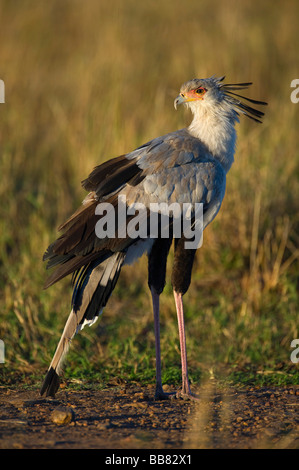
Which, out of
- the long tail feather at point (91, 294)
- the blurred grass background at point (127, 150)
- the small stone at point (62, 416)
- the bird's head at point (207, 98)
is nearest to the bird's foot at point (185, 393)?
the blurred grass background at point (127, 150)

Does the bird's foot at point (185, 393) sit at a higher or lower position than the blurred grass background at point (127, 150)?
lower

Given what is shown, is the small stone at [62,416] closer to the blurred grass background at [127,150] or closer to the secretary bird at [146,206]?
the secretary bird at [146,206]

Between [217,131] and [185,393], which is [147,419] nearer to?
[185,393]

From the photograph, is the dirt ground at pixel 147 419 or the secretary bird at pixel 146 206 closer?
the dirt ground at pixel 147 419

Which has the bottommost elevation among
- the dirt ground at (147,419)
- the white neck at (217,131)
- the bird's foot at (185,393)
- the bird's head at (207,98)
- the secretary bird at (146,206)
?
the dirt ground at (147,419)

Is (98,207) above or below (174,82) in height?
below

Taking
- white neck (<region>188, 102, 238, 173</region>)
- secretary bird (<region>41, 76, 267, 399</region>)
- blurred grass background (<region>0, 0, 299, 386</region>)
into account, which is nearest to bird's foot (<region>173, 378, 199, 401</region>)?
secretary bird (<region>41, 76, 267, 399</region>)

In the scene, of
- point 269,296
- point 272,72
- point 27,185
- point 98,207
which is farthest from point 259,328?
point 272,72

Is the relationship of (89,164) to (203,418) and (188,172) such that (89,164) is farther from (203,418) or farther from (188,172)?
(203,418)

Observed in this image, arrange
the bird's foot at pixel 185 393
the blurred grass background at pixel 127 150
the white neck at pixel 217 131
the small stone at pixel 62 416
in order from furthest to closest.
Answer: the blurred grass background at pixel 127 150 < the white neck at pixel 217 131 < the bird's foot at pixel 185 393 < the small stone at pixel 62 416

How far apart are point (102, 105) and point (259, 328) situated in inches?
142

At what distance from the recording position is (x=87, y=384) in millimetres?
4293

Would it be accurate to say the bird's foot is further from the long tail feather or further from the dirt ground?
the long tail feather

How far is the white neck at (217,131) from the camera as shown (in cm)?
436
